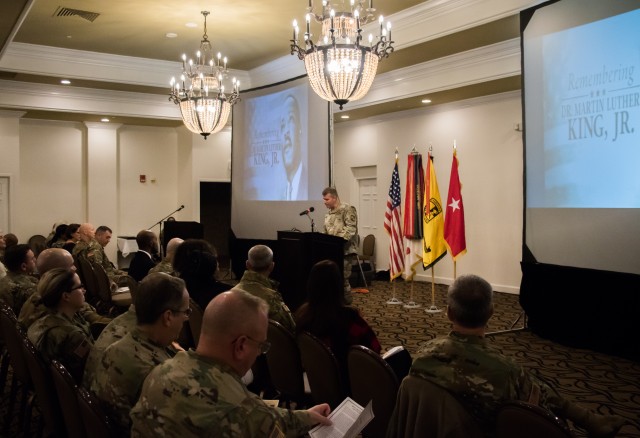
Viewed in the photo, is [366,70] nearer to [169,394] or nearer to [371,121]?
[169,394]

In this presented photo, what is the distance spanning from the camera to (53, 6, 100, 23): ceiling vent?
7.45m

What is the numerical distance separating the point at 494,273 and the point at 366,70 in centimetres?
510

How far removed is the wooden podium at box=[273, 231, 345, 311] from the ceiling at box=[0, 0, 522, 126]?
2931mm

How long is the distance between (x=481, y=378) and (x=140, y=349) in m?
1.24

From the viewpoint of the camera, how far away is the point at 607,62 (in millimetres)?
5141

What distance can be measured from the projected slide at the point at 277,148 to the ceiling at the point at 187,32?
3.00ft

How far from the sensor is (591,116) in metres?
5.31

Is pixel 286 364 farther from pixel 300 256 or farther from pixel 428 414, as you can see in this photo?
pixel 300 256

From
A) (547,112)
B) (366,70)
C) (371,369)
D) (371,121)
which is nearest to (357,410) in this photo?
(371,369)

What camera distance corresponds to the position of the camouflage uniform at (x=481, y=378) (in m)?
1.99

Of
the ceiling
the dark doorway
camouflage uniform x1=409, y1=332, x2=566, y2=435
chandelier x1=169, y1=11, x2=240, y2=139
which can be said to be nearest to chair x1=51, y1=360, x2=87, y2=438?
camouflage uniform x1=409, y1=332, x2=566, y2=435

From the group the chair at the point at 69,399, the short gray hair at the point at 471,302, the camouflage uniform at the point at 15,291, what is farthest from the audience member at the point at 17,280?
the short gray hair at the point at 471,302

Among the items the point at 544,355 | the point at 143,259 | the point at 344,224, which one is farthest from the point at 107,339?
the point at 344,224

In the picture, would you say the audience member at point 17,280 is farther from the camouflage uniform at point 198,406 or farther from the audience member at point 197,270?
the camouflage uniform at point 198,406
